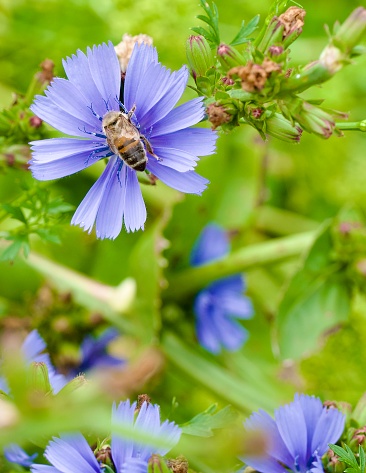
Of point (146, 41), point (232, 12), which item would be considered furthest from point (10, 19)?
point (146, 41)

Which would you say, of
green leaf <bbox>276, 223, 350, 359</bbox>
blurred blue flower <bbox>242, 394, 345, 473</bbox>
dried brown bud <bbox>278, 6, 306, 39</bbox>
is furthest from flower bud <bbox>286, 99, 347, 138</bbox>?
green leaf <bbox>276, 223, 350, 359</bbox>

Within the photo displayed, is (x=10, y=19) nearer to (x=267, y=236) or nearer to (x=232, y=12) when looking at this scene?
(x=232, y=12)

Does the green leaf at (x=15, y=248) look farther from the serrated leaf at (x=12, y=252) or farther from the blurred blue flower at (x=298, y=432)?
the blurred blue flower at (x=298, y=432)

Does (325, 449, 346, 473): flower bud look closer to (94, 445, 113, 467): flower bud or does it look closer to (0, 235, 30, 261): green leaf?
(94, 445, 113, 467): flower bud

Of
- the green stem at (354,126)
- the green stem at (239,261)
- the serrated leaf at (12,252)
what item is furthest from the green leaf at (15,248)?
the green stem at (239,261)

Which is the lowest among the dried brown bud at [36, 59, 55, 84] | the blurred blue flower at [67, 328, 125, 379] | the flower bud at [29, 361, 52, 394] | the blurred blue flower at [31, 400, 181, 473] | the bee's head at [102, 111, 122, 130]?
the blurred blue flower at [67, 328, 125, 379]

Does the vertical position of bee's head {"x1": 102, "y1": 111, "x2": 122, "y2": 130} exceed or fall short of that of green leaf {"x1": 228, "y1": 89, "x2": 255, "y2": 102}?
it falls short
